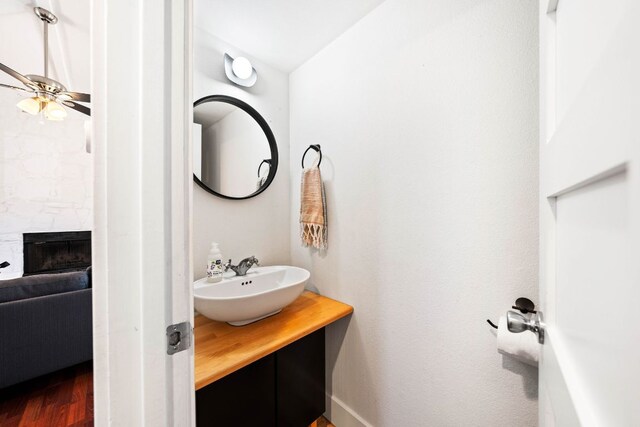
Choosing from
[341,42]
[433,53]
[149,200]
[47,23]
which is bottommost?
[149,200]

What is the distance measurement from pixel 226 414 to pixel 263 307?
0.37m

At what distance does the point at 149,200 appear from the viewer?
0.46 meters

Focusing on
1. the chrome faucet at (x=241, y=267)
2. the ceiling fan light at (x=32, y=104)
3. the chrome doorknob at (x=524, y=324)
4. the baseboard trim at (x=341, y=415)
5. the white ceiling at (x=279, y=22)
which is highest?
the white ceiling at (x=279, y=22)

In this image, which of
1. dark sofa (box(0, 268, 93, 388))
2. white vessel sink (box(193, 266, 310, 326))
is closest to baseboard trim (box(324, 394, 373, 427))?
white vessel sink (box(193, 266, 310, 326))

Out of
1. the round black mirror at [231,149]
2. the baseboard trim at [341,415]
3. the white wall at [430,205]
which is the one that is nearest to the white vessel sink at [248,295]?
the white wall at [430,205]

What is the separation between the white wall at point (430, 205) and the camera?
28.7 inches

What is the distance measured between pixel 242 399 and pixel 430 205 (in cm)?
104

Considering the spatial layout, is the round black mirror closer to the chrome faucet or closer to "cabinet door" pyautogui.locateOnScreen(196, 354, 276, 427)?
the chrome faucet

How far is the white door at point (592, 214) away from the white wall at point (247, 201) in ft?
4.22

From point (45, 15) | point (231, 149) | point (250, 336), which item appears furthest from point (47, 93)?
point (250, 336)

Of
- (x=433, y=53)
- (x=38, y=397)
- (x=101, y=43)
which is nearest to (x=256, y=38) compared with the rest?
(x=433, y=53)

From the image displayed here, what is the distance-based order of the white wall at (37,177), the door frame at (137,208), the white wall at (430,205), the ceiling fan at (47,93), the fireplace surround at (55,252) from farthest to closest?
the fireplace surround at (55,252)
the white wall at (37,177)
the ceiling fan at (47,93)
the white wall at (430,205)
the door frame at (137,208)

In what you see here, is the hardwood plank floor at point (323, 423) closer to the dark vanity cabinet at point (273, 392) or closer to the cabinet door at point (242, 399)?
the dark vanity cabinet at point (273, 392)

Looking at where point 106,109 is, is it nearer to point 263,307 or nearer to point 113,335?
point 113,335
